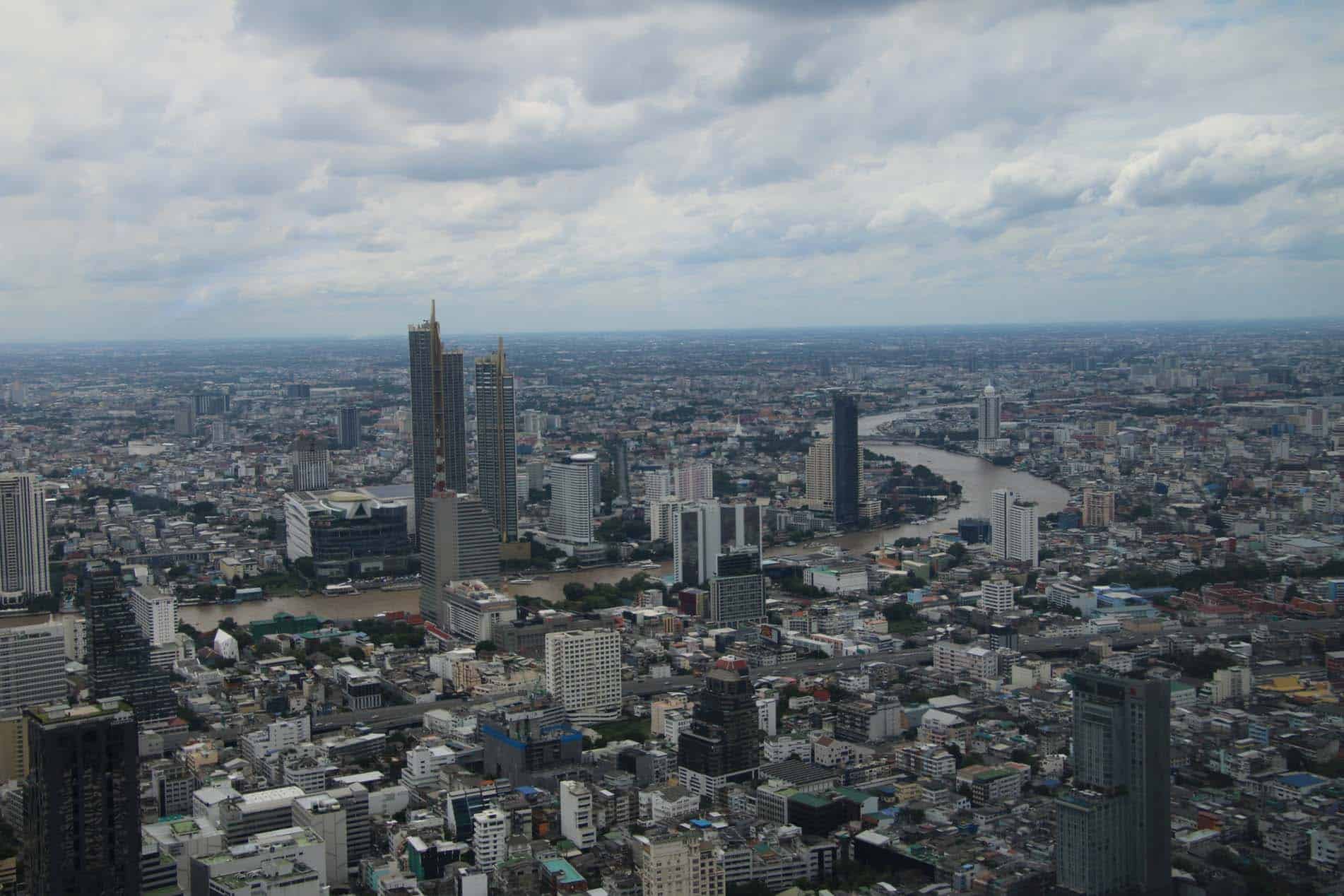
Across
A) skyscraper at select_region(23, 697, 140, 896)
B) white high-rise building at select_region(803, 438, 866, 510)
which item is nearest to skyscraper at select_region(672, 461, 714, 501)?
white high-rise building at select_region(803, 438, 866, 510)

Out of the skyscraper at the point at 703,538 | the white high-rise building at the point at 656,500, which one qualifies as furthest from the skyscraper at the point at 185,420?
the skyscraper at the point at 703,538

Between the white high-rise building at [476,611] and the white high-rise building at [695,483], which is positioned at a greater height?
the white high-rise building at [695,483]

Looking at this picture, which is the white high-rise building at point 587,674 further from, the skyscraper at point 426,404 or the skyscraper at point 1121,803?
the skyscraper at point 426,404

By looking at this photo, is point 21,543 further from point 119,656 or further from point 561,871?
point 561,871

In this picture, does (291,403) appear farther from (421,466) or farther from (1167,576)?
(1167,576)

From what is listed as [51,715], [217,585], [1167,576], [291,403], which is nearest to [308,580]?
[217,585]

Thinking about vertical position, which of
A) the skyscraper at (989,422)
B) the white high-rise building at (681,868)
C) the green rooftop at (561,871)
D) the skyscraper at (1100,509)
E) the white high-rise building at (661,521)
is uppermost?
the skyscraper at (989,422)

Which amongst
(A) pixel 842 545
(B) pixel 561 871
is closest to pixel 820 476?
(A) pixel 842 545
